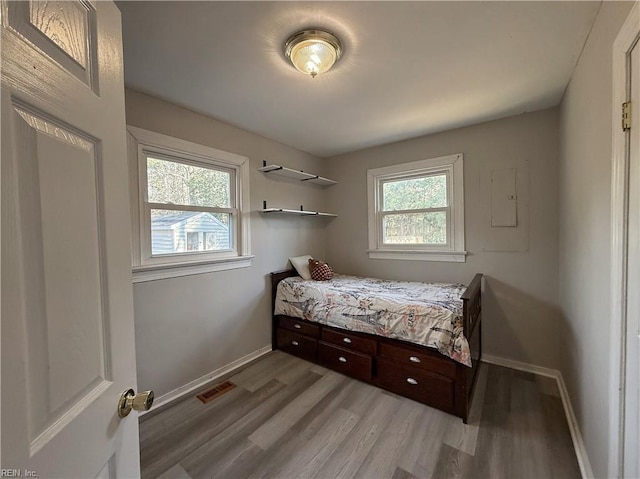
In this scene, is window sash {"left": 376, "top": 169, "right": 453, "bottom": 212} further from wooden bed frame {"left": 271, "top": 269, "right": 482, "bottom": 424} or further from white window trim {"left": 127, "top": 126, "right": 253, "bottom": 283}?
white window trim {"left": 127, "top": 126, "right": 253, "bottom": 283}

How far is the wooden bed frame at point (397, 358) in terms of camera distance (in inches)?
76.0

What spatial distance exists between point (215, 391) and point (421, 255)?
2506 mm

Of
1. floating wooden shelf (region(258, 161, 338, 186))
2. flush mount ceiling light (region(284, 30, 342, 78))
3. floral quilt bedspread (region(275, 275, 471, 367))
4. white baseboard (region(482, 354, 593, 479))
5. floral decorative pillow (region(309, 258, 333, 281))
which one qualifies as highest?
flush mount ceiling light (region(284, 30, 342, 78))

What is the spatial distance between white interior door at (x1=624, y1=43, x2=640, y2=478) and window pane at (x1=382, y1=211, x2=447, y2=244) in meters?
1.97

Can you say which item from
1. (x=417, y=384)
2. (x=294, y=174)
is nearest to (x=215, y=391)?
(x=417, y=384)

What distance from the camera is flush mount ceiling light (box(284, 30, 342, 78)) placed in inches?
57.4

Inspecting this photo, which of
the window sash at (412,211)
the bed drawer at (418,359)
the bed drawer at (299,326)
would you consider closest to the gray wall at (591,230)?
the bed drawer at (418,359)

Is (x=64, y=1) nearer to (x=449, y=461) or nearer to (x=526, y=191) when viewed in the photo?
(x=449, y=461)

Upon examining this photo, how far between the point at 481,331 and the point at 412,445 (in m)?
1.55

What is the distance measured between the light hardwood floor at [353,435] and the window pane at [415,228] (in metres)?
1.50

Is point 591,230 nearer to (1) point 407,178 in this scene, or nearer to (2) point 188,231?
(1) point 407,178

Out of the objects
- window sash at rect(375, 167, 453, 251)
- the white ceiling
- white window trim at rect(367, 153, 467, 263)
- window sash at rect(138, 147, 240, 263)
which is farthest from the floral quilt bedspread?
the white ceiling

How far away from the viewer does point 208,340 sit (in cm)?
247

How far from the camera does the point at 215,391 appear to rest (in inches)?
89.7
